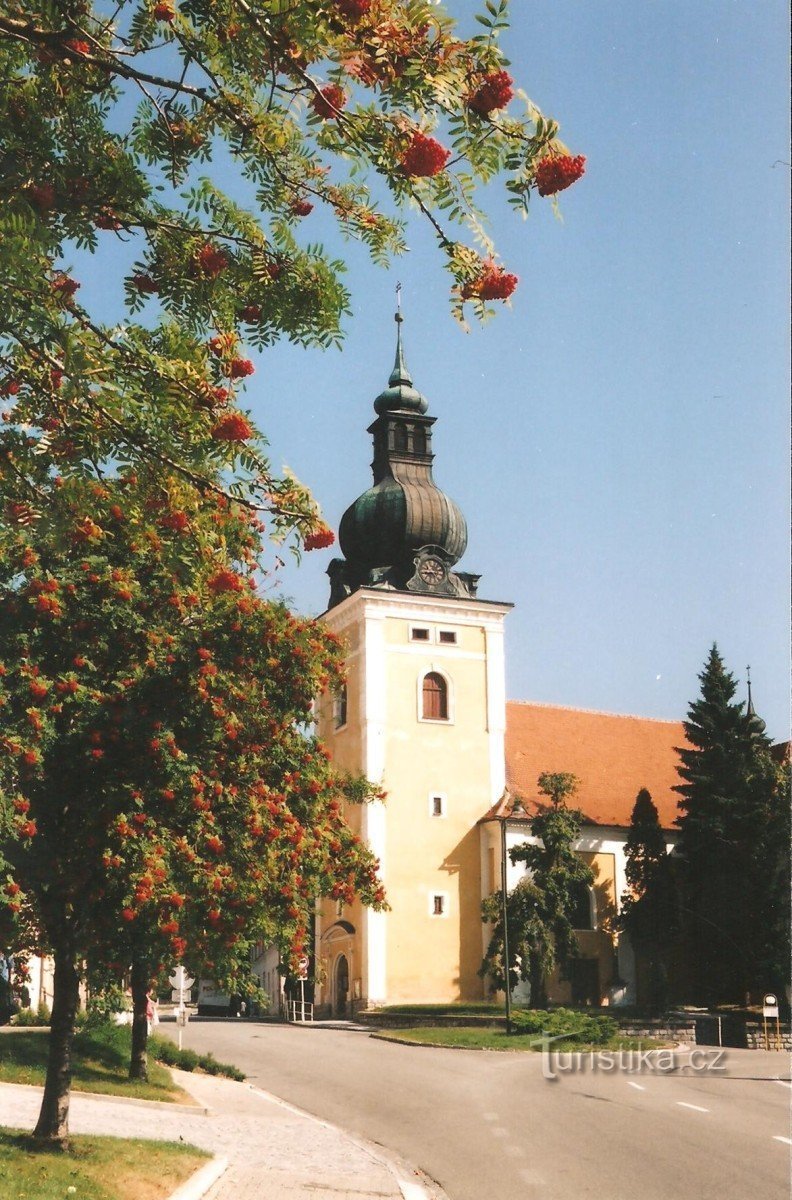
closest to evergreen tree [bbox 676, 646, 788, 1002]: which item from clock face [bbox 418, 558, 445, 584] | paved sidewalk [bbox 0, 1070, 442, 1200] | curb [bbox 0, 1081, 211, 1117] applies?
clock face [bbox 418, 558, 445, 584]

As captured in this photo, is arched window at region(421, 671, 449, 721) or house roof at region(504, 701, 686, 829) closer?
arched window at region(421, 671, 449, 721)

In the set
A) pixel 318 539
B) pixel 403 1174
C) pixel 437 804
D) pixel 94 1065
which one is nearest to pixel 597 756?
pixel 437 804

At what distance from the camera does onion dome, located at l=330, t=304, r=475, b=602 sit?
5003cm

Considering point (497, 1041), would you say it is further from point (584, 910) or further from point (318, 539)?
point (318, 539)

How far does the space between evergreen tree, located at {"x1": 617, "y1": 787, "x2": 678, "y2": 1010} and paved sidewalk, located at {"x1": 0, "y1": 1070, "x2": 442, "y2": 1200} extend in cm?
2828

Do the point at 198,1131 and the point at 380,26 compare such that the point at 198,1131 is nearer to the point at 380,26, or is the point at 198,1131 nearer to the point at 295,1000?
the point at 380,26

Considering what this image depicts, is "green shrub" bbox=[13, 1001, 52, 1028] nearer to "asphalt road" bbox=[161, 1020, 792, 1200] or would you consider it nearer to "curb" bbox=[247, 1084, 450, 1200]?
"asphalt road" bbox=[161, 1020, 792, 1200]

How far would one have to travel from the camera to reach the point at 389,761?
47.1 meters

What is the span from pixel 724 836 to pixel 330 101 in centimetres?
3848

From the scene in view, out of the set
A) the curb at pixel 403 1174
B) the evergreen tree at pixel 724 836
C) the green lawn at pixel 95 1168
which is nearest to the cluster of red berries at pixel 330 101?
the green lawn at pixel 95 1168

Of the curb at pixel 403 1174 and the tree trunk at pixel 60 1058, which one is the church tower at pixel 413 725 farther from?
the tree trunk at pixel 60 1058

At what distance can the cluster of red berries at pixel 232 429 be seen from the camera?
644 centimetres

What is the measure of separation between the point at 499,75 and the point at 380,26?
1.77ft

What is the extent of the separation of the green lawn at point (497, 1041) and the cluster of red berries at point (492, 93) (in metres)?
25.6
